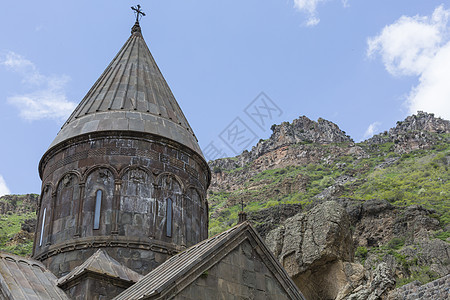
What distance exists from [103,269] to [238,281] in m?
2.16

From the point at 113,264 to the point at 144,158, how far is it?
2288mm

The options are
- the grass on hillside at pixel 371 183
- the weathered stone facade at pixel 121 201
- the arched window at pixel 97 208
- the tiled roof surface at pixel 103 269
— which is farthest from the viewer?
the grass on hillside at pixel 371 183

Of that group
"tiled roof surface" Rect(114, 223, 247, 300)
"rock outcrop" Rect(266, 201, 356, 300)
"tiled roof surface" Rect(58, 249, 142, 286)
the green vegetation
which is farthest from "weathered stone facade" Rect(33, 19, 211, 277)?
the green vegetation

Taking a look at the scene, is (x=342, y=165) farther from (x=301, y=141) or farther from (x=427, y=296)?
(x=427, y=296)

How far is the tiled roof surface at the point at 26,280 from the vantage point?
7.38 m

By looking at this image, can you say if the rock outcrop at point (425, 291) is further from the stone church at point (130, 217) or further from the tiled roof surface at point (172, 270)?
the tiled roof surface at point (172, 270)

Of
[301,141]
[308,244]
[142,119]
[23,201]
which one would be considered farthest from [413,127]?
[142,119]

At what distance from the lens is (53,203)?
33.4 ft

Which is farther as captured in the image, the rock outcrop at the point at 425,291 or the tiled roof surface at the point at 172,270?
the rock outcrop at the point at 425,291

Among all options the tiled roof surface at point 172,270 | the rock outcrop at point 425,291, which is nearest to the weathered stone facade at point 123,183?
the tiled roof surface at point 172,270

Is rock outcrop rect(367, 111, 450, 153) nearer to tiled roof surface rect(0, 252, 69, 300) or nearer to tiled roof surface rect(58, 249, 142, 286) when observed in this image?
tiled roof surface rect(58, 249, 142, 286)

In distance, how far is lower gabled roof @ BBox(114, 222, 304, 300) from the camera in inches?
266

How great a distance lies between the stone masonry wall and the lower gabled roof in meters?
0.07

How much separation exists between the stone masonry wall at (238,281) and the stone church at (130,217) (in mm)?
14
